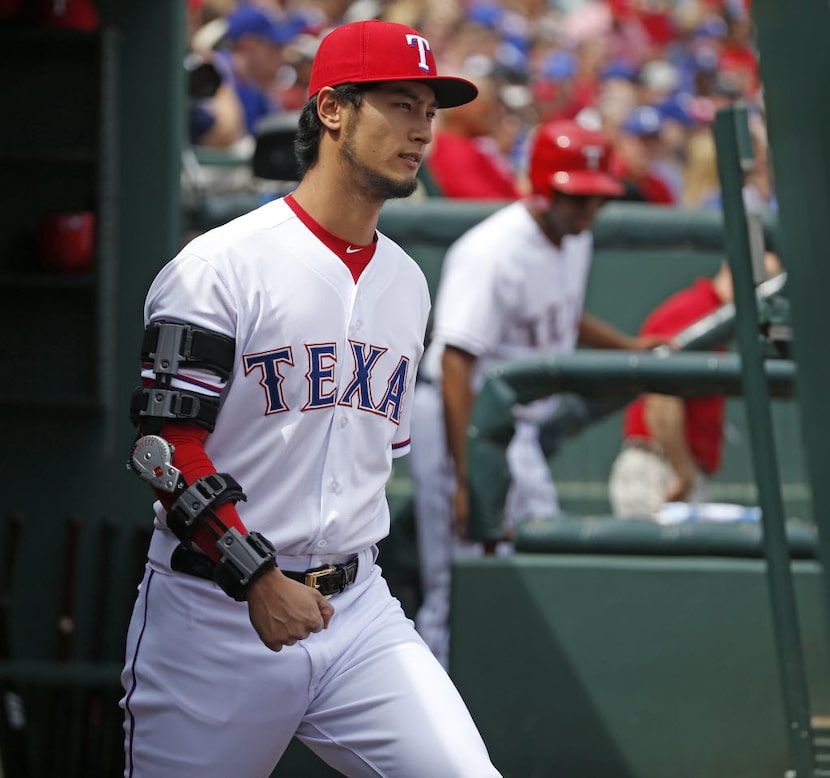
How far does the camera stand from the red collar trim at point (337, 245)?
8.34 feet

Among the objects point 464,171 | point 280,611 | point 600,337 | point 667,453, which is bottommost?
point 280,611

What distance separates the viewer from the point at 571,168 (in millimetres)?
4605

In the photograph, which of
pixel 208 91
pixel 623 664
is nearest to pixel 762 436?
pixel 623 664

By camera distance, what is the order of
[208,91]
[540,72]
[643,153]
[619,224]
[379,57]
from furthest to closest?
[540,72] → [643,153] → [619,224] → [208,91] → [379,57]

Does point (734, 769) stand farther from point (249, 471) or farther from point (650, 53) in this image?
point (650, 53)

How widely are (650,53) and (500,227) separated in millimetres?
7931

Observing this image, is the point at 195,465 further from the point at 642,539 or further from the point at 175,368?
the point at 642,539

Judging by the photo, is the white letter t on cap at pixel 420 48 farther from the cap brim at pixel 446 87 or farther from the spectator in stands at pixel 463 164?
the spectator in stands at pixel 463 164

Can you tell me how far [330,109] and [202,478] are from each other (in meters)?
0.79

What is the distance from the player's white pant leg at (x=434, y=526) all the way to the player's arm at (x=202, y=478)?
218 centimetres

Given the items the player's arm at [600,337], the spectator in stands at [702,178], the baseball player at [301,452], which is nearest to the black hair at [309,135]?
the baseball player at [301,452]

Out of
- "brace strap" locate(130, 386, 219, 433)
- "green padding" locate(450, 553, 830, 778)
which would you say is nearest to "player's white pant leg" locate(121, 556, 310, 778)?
"brace strap" locate(130, 386, 219, 433)

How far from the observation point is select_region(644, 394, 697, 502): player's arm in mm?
4926

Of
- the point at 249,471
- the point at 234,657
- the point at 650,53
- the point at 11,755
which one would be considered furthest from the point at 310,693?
the point at 650,53
